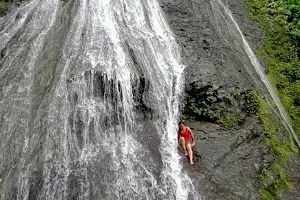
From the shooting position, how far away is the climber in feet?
27.0

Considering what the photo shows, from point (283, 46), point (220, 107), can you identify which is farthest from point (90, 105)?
point (283, 46)

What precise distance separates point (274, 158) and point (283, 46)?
5.31m

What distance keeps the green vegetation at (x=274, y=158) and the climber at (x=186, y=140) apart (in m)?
1.70

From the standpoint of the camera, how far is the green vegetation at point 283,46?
1137cm

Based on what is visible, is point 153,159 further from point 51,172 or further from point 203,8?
point 203,8

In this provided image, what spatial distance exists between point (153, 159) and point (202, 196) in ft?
4.33

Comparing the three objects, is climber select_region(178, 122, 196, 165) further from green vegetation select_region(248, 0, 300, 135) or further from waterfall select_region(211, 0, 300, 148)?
green vegetation select_region(248, 0, 300, 135)

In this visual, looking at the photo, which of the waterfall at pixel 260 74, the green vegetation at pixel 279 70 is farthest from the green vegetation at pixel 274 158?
the waterfall at pixel 260 74

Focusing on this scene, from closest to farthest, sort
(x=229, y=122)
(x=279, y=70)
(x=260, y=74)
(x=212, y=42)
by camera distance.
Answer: (x=229, y=122)
(x=260, y=74)
(x=212, y=42)
(x=279, y=70)

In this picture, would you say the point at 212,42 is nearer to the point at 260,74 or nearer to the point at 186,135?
the point at 260,74

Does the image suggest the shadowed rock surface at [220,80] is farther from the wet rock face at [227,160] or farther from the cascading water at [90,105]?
the cascading water at [90,105]

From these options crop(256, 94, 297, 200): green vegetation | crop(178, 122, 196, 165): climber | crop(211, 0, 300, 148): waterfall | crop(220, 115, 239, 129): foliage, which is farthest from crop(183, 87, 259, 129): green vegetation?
crop(211, 0, 300, 148): waterfall

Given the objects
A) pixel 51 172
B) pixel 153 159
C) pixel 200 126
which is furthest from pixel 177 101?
pixel 51 172

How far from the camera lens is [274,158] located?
8766mm
